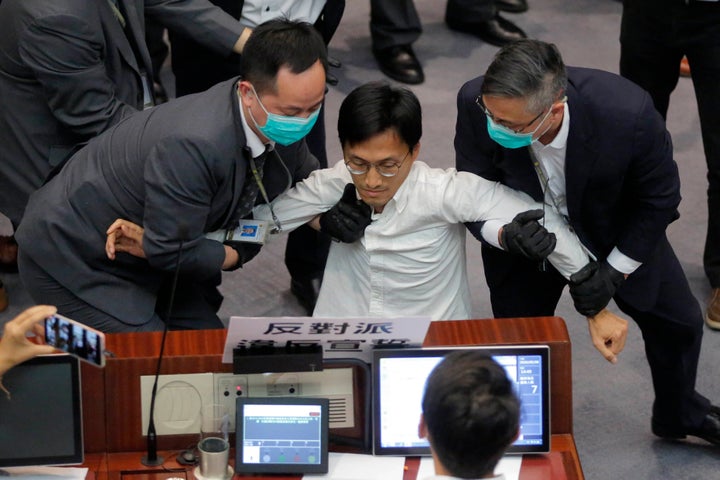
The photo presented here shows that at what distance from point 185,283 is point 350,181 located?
0.53 meters

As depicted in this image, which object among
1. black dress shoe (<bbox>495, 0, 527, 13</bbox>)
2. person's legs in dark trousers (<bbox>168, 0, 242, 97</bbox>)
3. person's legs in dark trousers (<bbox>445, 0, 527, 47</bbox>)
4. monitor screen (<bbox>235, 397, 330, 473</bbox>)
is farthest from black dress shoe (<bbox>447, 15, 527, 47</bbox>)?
monitor screen (<bbox>235, 397, 330, 473</bbox>)

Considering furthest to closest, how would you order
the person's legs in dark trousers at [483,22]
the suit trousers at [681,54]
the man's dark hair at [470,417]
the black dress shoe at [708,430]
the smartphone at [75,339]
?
the person's legs in dark trousers at [483,22]
the suit trousers at [681,54]
the black dress shoe at [708,430]
the smartphone at [75,339]
the man's dark hair at [470,417]

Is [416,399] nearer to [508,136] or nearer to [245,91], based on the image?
[508,136]

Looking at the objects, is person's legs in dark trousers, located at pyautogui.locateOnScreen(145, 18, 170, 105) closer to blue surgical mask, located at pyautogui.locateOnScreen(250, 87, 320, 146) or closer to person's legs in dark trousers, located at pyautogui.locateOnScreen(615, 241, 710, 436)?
blue surgical mask, located at pyautogui.locateOnScreen(250, 87, 320, 146)

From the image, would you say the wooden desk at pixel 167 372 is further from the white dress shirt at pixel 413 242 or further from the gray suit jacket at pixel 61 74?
the gray suit jacket at pixel 61 74

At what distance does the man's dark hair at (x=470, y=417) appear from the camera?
1982 mm

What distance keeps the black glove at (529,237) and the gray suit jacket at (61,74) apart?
1076mm

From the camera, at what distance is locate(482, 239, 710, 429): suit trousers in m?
3.13

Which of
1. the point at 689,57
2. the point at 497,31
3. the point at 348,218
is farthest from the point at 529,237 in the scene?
the point at 497,31

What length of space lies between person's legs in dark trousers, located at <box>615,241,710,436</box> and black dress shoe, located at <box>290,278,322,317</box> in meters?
1.20

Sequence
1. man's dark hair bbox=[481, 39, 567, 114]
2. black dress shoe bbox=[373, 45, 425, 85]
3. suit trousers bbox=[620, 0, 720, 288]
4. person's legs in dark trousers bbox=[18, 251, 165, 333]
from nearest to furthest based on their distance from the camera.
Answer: man's dark hair bbox=[481, 39, 567, 114]
person's legs in dark trousers bbox=[18, 251, 165, 333]
suit trousers bbox=[620, 0, 720, 288]
black dress shoe bbox=[373, 45, 425, 85]

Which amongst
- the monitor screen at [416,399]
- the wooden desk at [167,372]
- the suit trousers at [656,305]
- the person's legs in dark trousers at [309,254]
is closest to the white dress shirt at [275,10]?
the person's legs in dark trousers at [309,254]

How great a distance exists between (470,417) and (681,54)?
7.66ft

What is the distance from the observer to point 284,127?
9.29 ft
